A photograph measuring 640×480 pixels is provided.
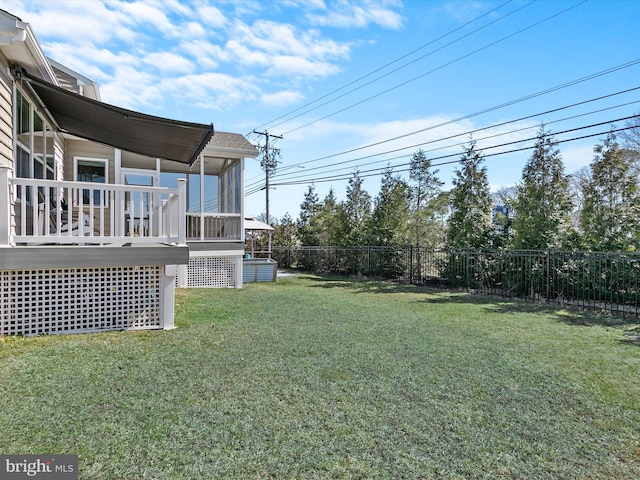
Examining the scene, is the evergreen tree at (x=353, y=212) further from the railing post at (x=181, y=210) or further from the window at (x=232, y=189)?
the railing post at (x=181, y=210)

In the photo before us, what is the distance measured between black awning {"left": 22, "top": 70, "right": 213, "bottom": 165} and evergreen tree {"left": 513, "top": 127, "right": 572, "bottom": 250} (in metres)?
9.08

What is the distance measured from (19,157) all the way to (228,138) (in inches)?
261

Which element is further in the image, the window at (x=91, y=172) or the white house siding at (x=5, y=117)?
the window at (x=91, y=172)

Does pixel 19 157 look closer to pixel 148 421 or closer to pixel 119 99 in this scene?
pixel 148 421

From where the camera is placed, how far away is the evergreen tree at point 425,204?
49.1 ft

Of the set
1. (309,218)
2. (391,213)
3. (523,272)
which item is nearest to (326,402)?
(523,272)

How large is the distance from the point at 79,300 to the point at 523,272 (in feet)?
34.7

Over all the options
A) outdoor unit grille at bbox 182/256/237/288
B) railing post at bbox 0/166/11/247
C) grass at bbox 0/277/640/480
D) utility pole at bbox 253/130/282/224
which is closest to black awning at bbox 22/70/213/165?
railing post at bbox 0/166/11/247

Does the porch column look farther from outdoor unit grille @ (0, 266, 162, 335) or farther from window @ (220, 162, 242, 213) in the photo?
window @ (220, 162, 242, 213)

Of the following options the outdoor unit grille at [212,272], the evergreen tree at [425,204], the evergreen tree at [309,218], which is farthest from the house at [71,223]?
the evergreen tree at [309,218]

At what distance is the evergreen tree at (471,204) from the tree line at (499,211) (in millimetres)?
30

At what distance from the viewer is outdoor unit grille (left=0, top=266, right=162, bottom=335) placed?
5.02 m

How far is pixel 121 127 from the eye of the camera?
245 inches

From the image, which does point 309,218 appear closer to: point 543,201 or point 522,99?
point 522,99
